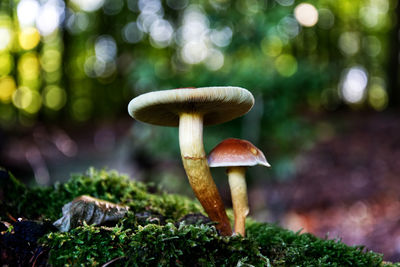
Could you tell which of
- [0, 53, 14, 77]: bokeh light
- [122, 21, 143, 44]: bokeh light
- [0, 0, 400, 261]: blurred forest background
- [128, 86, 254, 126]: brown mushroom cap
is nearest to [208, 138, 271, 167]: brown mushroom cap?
[128, 86, 254, 126]: brown mushroom cap

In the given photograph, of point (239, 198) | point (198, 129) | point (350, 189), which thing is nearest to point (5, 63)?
point (350, 189)

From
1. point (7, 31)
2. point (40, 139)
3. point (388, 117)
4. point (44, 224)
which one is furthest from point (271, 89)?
point (7, 31)

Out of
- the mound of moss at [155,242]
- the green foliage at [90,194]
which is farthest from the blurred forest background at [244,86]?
the mound of moss at [155,242]

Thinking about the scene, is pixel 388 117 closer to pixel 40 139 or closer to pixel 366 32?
pixel 366 32

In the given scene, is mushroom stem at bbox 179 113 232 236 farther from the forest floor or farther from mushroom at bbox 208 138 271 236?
the forest floor

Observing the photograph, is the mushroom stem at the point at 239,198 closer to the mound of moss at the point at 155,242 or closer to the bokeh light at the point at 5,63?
the mound of moss at the point at 155,242
